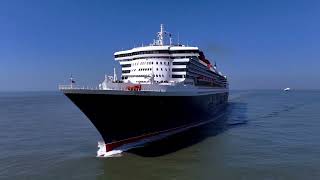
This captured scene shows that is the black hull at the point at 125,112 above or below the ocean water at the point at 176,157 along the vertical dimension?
above

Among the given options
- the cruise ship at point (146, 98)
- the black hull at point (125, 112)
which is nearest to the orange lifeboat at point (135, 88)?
the cruise ship at point (146, 98)

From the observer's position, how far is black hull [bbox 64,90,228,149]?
2198 cm

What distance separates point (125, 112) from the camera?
2277 centimetres

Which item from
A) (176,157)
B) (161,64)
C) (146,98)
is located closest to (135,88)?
(146,98)

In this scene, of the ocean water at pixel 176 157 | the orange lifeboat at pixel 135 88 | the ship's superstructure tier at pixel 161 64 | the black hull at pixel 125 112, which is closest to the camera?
the ocean water at pixel 176 157

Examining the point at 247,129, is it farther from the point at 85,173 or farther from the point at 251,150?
the point at 85,173

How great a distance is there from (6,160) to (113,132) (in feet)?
26.6

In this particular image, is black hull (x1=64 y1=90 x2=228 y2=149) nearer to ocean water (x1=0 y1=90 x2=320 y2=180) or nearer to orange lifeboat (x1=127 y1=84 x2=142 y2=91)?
ocean water (x1=0 y1=90 x2=320 y2=180)

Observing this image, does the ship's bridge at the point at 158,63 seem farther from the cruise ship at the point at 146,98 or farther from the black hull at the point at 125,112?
the black hull at the point at 125,112

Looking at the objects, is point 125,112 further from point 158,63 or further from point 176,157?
point 158,63

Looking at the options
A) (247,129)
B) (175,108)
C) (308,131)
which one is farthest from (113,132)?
(308,131)

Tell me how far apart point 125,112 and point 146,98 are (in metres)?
1.98

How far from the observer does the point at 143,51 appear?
32.6 meters

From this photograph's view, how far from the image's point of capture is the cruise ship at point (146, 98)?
73.2 feet
